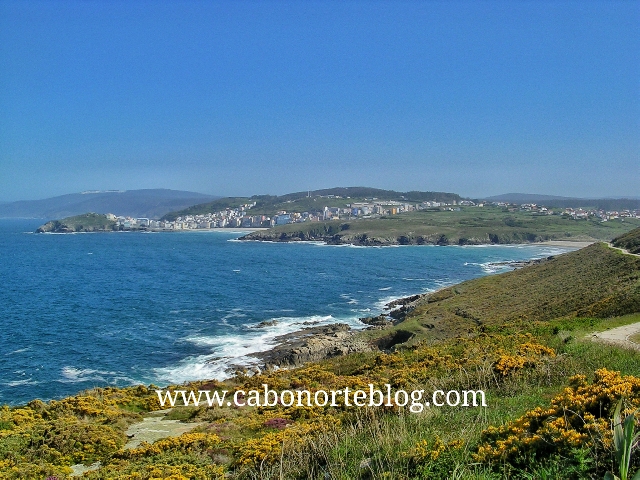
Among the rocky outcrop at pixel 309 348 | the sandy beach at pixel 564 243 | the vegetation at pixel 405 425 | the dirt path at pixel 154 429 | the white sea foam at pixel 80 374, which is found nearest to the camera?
the vegetation at pixel 405 425

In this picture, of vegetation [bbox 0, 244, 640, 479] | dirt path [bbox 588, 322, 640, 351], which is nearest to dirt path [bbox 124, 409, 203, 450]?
vegetation [bbox 0, 244, 640, 479]

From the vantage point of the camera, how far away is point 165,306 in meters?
49.8

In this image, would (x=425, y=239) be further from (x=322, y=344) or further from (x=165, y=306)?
(x=322, y=344)

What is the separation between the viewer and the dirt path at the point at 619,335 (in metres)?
14.7

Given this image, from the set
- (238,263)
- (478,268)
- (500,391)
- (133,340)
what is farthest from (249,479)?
(238,263)

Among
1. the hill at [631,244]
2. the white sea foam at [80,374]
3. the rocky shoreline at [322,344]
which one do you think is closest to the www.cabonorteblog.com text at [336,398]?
the rocky shoreline at [322,344]

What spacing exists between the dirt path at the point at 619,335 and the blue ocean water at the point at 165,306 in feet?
67.5

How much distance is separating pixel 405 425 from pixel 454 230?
492 ft

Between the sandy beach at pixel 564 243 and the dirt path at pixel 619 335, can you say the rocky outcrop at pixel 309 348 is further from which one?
the sandy beach at pixel 564 243

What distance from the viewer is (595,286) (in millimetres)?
32625

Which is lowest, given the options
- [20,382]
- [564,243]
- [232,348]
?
[232,348]

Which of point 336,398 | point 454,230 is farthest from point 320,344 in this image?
point 454,230

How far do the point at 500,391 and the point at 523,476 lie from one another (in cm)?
487

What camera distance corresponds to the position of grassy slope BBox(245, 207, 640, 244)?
464ft
